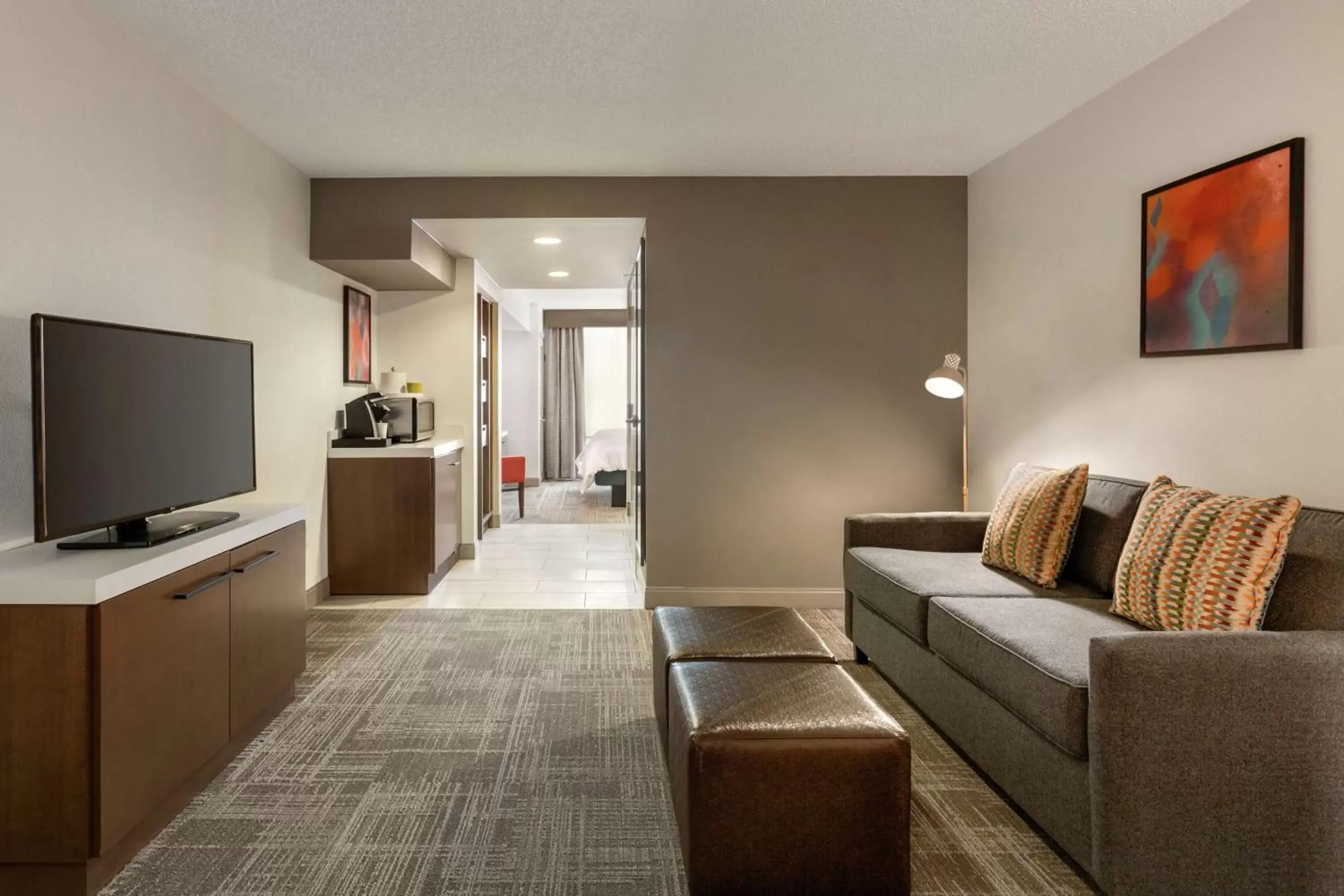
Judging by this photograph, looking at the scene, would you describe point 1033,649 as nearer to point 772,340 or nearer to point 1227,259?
point 1227,259

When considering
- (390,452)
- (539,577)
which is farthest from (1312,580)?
(390,452)

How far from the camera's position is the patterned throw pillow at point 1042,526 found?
2971mm

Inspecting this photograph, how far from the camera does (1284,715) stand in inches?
69.4

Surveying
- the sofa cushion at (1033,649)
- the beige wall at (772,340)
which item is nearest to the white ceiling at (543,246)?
the beige wall at (772,340)

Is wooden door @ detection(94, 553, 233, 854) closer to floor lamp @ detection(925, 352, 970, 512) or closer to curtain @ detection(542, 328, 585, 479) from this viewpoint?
floor lamp @ detection(925, 352, 970, 512)

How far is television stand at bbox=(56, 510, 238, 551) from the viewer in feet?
7.25

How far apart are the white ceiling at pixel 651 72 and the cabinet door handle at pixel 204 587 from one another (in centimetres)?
183

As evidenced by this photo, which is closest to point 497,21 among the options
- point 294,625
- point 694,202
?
point 694,202

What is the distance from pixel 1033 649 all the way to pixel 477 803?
5.34ft

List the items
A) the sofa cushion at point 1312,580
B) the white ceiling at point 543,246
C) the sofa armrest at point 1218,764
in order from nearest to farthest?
1. the sofa armrest at point 1218,764
2. the sofa cushion at point 1312,580
3. the white ceiling at point 543,246

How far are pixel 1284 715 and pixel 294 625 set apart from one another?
121 inches

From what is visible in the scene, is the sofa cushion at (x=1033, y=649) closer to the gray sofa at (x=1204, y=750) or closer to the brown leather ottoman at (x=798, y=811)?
the gray sofa at (x=1204, y=750)

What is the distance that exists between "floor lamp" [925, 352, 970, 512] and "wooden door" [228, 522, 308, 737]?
286 centimetres

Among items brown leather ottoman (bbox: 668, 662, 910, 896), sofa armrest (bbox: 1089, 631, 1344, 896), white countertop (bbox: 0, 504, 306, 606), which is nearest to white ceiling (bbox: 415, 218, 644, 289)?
white countertop (bbox: 0, 504, 306, 606)
